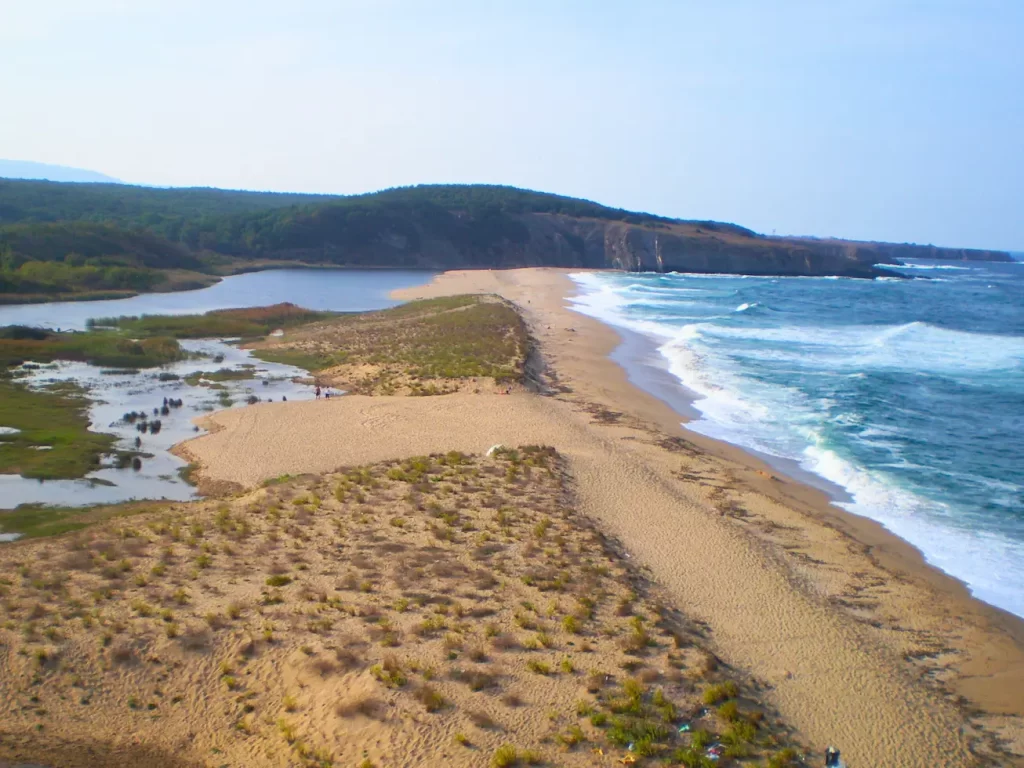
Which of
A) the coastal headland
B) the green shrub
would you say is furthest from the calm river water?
the green shrub

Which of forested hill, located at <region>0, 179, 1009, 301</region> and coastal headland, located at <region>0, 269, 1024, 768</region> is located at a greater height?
forested hill, located at <region>0, 179, 1009, 301</region>

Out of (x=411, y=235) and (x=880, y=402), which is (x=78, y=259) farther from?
(x=880, y=402)

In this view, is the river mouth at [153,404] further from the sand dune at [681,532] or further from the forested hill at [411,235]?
the forested hill at [411,235]

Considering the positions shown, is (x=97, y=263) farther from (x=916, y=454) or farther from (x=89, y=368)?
(x=916, y=454)

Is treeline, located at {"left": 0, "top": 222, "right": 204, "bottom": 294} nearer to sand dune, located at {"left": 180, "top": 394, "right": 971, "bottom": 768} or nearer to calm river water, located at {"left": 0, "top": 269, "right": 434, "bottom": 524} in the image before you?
calm river water, located at {"left": 0, "top": 269, "right": 434, "bottom": 524}

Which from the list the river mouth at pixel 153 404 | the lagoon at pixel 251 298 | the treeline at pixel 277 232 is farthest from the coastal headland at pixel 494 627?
the treeline at pixel 277 232

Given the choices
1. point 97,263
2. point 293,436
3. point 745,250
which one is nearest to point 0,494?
point 293,436
